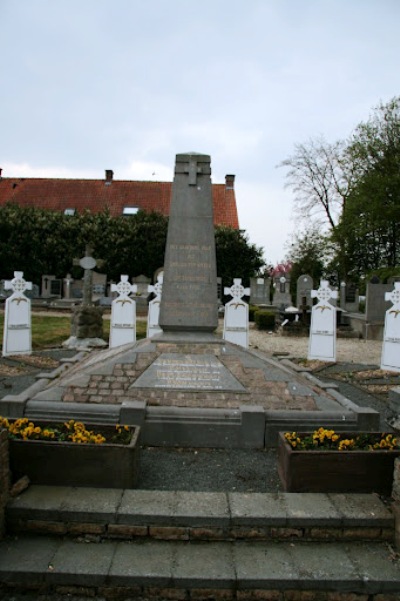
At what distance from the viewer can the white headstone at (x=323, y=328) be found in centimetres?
1159

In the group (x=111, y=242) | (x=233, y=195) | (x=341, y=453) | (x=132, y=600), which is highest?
(x=233, y=195)

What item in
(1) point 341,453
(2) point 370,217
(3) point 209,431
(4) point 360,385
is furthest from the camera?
(2) point 370,217

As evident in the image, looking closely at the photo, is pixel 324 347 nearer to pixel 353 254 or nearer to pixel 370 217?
pixel 370 217

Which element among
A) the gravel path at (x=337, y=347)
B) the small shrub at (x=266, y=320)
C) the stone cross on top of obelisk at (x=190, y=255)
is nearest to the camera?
the stone cross on top of obelisk at (x=190, y=255)

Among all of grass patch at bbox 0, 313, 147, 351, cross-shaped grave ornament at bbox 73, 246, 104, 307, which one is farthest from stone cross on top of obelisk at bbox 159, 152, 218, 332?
grass patch at bbox 0, 313, 147, 351

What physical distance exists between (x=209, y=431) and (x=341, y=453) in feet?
6.05

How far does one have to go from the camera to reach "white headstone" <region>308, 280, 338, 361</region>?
38.0 ft

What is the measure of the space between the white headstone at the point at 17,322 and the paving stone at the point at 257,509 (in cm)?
900

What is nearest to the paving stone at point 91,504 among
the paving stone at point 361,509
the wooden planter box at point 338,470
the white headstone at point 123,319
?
the wooden planter box at point 338,470

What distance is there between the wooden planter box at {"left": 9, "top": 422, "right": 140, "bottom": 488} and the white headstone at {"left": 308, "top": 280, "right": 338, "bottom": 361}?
8665mm

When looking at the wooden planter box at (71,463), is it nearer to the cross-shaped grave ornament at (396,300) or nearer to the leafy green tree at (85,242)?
the cross-shaped grave ornament at (396,300)

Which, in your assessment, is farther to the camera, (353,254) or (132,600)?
(353,254)

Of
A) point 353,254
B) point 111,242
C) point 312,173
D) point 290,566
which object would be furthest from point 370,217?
point 290,566

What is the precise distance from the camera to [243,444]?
5.23 meters
